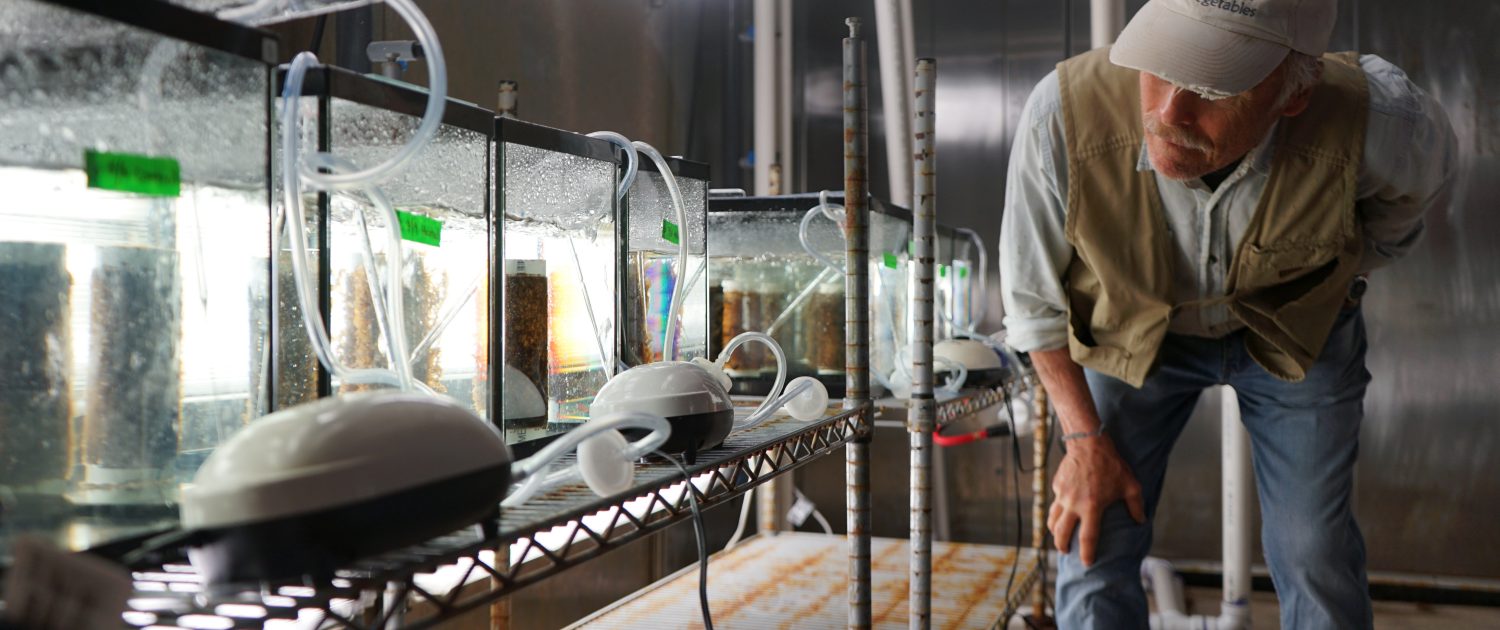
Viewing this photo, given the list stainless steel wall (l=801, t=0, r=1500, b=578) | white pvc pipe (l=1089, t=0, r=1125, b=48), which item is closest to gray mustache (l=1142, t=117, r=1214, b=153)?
white pvc pipe (l=1089, t=0, r=1125, b=48)

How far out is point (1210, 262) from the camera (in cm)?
120

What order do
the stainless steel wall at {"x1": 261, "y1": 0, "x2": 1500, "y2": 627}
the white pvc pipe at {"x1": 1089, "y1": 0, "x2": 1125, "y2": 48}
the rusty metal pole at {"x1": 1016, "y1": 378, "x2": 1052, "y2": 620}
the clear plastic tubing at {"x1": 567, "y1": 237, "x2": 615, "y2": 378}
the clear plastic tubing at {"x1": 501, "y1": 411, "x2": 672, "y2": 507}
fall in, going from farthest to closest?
the stainless steel wall at {"x1": 261, "y1": 0, "x2": 1500, "y2": 627}
the white pvc pipe at {"x1": 1089, "y1": 0, "x2": 1125, "y2": 48}
the rusty metal pole at {"x1": 1016, "y1": 378, "x2": 1052, "y2": 620}
the clear plastic tubing at {"x1": 567, "y1": 237, "x2": 615, "y2": 378}
the clear plastic tubing at {"x1": 501, "y1": 411, "x2": 672, "y2": 507}

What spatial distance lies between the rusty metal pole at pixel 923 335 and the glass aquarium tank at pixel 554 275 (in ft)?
1.60

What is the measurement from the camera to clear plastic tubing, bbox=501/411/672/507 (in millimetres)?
601

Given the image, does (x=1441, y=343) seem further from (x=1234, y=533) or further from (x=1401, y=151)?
(x=1401, y=151)

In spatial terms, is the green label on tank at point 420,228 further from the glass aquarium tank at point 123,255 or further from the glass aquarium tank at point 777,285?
the glass aquarium tank at point 777,285

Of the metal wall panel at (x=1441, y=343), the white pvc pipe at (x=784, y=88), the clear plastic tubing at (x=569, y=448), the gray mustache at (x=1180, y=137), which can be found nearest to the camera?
the clear plastic tubing at (x=569, y=448)

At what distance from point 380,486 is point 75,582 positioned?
0.40 feet

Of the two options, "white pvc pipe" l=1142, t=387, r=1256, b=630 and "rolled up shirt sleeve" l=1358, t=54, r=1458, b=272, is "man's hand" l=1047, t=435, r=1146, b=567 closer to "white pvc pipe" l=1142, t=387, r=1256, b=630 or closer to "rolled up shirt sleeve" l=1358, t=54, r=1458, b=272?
"rolled up shirt sleeve" l=1358, t=54, r=1458, b=272

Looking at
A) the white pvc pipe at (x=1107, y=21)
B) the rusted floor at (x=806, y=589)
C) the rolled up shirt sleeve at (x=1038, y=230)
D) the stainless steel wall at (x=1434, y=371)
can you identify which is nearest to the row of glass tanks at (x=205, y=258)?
the rolled up shirt sleeve at (x=1038, y=230)

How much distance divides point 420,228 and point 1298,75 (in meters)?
0.86

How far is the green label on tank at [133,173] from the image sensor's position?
0.51m

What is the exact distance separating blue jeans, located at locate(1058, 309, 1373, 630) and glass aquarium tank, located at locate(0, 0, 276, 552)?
979 mm

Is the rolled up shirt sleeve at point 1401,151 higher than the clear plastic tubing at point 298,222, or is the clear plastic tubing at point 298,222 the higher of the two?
the rolled up shirt sleeve at point 1401,151
